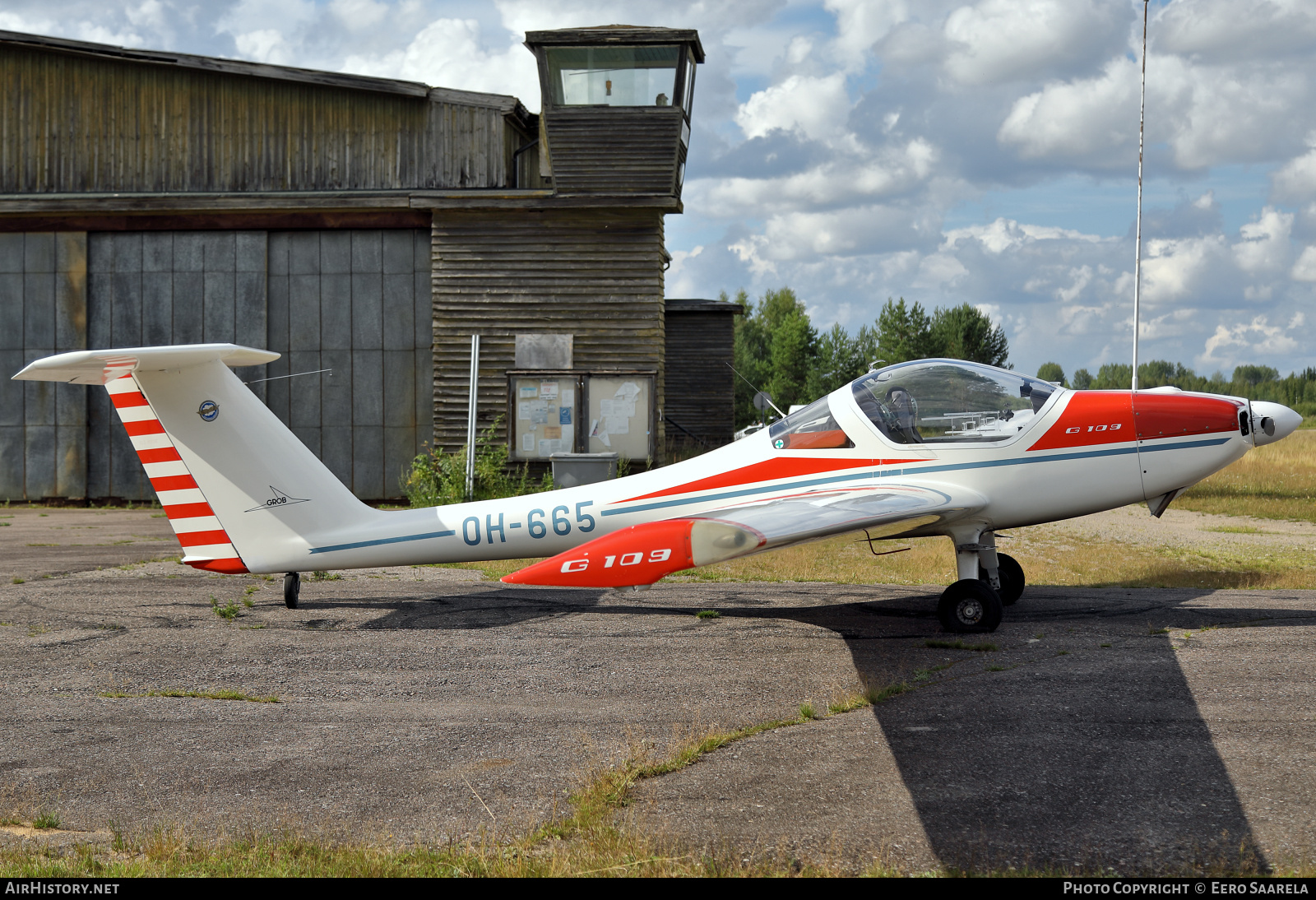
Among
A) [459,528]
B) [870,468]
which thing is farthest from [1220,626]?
[459,528]

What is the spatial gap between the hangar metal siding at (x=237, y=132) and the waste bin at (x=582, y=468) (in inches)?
241

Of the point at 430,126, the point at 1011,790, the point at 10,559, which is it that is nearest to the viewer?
the point at 1011,790

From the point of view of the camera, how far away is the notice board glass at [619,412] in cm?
1870

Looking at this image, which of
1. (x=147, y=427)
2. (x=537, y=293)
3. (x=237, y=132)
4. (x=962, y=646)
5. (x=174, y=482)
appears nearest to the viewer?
(x=962, y=646)

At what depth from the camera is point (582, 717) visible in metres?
5.89

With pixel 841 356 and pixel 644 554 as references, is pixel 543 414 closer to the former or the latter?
pixel 644 554

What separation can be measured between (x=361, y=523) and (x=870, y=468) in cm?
459

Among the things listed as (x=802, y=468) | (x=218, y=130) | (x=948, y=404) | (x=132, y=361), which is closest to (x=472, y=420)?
(x=218, y=130)

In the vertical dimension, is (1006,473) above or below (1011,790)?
above

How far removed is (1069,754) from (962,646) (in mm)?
2566

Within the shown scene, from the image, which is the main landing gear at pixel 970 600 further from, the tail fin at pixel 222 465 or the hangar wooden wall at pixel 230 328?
the hangar wooden wall at pixel 230 328

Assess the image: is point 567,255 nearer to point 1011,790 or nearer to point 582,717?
point 582,717

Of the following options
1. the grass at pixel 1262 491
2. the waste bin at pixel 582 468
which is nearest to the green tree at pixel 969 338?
the grass at pixel 1262 491

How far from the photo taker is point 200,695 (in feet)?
21.2
